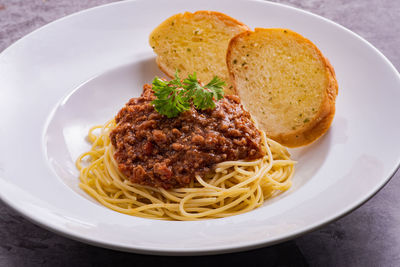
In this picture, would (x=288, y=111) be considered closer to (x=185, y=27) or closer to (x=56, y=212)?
(x=185, y=27)

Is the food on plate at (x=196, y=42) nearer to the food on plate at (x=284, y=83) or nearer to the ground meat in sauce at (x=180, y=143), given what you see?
the food on plate at (x=284, y=83)

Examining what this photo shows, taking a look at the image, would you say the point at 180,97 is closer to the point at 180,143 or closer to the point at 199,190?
the point at 180,143

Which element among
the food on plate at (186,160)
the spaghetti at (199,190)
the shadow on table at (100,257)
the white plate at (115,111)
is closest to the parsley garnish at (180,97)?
the food on plate at (186,160)

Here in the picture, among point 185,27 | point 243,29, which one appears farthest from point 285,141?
point 185,27

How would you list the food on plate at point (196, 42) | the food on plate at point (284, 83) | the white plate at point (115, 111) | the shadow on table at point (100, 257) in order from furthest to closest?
the food on plate at point (196, 42), the food on plate at point (284, 83), the shadow on table at point (100, 257), the white plate at point (115, 111)

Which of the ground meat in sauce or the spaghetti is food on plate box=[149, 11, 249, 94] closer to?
the ground meat in sauce

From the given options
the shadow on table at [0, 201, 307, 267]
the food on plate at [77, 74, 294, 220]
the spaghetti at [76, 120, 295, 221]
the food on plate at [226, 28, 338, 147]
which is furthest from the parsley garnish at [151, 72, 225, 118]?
the shadow on table at [0, 201, 307, 267]
